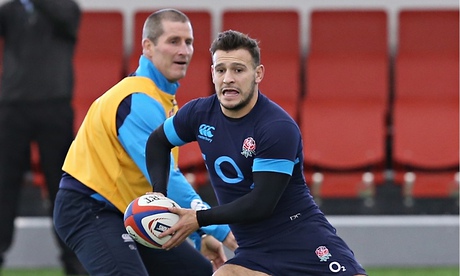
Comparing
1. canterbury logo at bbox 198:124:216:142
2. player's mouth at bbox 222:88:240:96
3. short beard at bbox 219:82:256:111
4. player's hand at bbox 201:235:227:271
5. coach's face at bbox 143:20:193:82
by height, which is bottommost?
player's hand at bbox 201:235:227:271

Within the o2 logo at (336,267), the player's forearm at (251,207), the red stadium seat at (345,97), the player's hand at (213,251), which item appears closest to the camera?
the player's forearm at (251,207)

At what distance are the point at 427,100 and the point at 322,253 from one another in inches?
178

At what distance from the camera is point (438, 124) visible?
8781 millimetres

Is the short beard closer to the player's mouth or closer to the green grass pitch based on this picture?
the player's mouth

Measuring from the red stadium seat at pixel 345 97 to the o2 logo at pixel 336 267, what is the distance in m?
3.87

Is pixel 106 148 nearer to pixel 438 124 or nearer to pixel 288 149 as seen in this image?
pixel 288 149

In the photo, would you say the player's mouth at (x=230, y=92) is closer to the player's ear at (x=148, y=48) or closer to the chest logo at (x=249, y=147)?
the chest logo at (x=249, y=147)

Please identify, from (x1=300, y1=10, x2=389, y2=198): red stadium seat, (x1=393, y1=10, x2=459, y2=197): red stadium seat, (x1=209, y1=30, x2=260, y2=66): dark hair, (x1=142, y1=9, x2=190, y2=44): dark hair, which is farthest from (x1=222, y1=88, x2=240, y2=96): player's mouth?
(x1=393, y1=10, x2=459, y2=197): red stadium seat

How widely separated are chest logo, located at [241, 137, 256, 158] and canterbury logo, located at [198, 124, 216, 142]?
17 cm

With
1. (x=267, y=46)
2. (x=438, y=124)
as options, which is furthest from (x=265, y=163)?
(x=267, y=46)

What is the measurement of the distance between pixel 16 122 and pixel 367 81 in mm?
3278

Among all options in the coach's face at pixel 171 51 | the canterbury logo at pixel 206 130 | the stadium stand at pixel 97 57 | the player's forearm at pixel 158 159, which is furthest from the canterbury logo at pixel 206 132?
the stadium stand at pixel 97 57

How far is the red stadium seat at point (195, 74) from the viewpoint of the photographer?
28.6 feet

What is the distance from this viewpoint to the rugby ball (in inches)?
175
